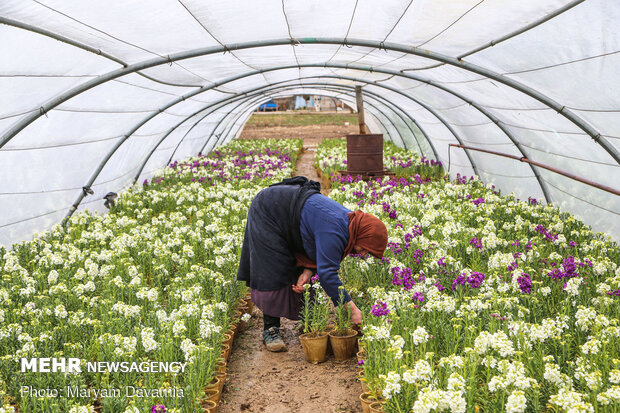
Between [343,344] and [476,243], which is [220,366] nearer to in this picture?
[343,344]

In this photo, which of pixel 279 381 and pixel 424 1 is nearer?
pixel 279 381

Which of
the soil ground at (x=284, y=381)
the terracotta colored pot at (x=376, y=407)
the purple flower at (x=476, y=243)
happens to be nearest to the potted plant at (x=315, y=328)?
the soil ground at (x=284, y=381)

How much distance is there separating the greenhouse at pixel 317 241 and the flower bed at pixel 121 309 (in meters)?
0.03

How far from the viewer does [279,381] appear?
4.30 metres

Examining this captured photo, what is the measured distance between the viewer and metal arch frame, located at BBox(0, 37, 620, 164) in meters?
5.99

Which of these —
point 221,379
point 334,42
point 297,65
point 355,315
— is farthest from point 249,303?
point 297,65

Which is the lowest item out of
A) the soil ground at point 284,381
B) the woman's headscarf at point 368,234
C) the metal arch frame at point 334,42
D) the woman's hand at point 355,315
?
the soil ground at point 284,381

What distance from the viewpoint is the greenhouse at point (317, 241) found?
3320 millimetres

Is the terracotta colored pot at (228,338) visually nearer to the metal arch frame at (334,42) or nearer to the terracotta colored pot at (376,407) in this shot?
the terracotta colored pot at (376,407)

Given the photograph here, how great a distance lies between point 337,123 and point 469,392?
32423 mm

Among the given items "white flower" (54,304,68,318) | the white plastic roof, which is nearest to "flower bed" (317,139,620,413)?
the white plastic roof

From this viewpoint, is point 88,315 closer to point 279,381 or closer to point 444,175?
point 279,381

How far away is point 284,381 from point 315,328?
0.51 m

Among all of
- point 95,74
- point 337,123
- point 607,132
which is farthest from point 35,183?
point 337,123
